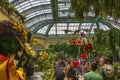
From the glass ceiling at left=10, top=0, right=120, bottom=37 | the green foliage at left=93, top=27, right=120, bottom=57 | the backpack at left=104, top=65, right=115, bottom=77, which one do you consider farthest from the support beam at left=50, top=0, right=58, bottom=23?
the backpack at left=104, top=65, right=115, bottom=77

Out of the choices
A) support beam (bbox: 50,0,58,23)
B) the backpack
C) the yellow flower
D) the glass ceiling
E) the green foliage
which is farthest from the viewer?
the glass ceiling

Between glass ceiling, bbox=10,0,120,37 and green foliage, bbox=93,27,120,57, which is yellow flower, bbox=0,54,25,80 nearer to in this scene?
green foliage, bbox=93,27,120,57

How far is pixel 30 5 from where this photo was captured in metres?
34.7

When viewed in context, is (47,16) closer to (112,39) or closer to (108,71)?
(112,39)

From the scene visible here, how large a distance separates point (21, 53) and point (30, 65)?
0.23 meters

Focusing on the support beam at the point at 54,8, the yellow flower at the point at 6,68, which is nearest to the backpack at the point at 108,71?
the yellow flower at the point at 6,68

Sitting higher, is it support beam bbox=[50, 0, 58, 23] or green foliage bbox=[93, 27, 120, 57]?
green foliage bbox=[93, 27, 120, 57]

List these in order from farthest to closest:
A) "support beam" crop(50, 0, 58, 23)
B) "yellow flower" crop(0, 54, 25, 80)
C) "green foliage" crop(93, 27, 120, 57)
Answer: "support beam" crop(50, 0, 58, 23), "green foliage" crop(93, 27, 120, 57), "yellow flower" crop(0, 54, 25, 80)

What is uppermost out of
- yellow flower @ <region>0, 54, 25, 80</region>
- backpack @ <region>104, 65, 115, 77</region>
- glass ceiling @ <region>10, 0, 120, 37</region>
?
yellow flower @ <region>0, 54, 25, 80</region>

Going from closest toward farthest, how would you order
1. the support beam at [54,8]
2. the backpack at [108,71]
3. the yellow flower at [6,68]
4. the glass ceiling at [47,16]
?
the yellow flower at [6,68] < the backpack at [108,71] < the support beam at [54,8] < the glass ceiling at [47,16]

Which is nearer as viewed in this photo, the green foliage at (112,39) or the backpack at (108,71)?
the backpack at (108,71)

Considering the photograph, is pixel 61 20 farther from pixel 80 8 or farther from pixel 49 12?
pixel 80 8

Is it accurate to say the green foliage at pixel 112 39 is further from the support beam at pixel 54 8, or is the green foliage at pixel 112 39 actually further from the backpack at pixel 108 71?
the support beam at pixel 54 8

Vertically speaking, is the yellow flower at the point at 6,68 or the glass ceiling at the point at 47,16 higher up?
the yellow flower at the point at 6,68
